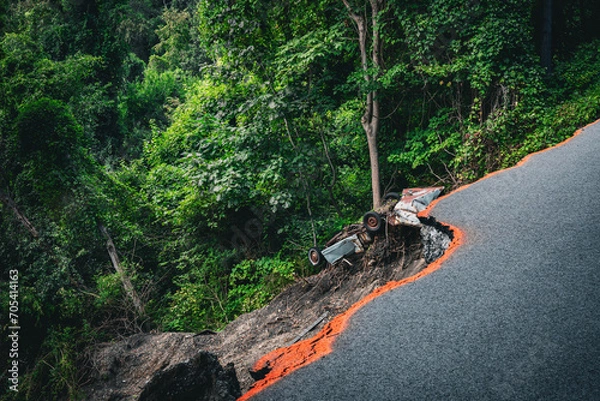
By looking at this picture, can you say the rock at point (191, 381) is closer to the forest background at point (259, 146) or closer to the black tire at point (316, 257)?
the black tire at point (316, 257)

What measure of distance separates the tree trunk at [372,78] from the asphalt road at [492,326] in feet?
17.3

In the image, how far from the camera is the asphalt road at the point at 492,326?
261cm

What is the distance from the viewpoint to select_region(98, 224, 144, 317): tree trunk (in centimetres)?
1052

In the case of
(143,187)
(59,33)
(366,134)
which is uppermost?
(59,33)

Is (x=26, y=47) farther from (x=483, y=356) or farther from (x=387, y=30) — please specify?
(x=483, y=356)

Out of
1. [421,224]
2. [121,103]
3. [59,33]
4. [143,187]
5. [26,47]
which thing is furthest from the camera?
[121,103]

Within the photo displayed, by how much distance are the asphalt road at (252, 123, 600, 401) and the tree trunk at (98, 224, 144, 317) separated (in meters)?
8.51

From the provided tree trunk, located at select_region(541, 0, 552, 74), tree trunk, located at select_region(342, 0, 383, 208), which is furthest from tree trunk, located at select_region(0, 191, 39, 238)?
tree trunk, located at select_region(541, 0, 552, 74)

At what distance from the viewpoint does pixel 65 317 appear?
9.66 m

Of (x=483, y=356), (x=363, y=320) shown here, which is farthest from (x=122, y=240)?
(x=483, y=356)

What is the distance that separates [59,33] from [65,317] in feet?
51.8

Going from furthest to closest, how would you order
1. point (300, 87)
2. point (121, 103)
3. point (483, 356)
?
point (121, 103)
point (300, 87)
point (483, 356)

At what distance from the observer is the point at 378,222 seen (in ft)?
20.8

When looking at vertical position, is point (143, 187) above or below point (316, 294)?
above
